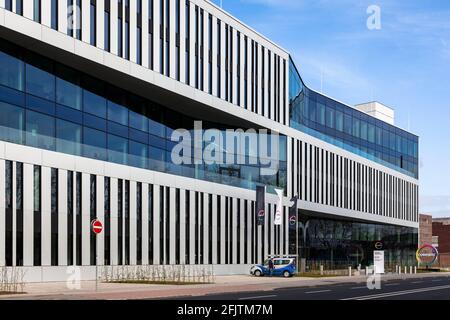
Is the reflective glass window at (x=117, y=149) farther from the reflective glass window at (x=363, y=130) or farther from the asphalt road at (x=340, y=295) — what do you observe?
the reflective glass window at (x=363, y=130)

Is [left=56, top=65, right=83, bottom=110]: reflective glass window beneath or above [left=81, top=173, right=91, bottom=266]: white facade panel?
above

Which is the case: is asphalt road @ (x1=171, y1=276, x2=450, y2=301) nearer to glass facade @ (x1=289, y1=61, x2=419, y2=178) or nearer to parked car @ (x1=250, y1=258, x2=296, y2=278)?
parked car @ (x1=250, y1=258, x2=296, y2=278)

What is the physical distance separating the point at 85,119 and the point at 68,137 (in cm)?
243

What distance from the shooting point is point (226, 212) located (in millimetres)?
50812

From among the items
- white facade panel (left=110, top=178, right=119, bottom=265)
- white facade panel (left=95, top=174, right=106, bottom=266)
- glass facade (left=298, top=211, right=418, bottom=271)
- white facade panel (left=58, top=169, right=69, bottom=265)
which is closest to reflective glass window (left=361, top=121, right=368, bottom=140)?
glass facade (left=298, top=211, right=418, bottom=271)

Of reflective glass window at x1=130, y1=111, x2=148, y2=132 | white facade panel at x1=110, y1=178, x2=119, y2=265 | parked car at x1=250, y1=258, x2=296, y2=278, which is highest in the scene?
reflective glass window at x1=130, y1=111, x2=148, y2=132

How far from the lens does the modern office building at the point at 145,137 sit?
33.3m

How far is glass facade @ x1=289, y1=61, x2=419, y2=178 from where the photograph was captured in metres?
63.0

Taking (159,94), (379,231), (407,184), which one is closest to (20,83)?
(159,94)

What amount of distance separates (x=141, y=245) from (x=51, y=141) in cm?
1009

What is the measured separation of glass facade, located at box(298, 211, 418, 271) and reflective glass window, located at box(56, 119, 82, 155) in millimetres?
32546

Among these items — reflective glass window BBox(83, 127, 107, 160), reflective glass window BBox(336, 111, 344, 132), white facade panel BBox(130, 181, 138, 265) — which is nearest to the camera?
reflective glass window BBox(83, 127, 107, 160)

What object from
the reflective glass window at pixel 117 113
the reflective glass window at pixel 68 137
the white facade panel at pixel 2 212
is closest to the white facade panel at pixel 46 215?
the reflective glass window at pixel 68 137

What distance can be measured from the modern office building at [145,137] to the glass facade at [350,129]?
1.01 feet
